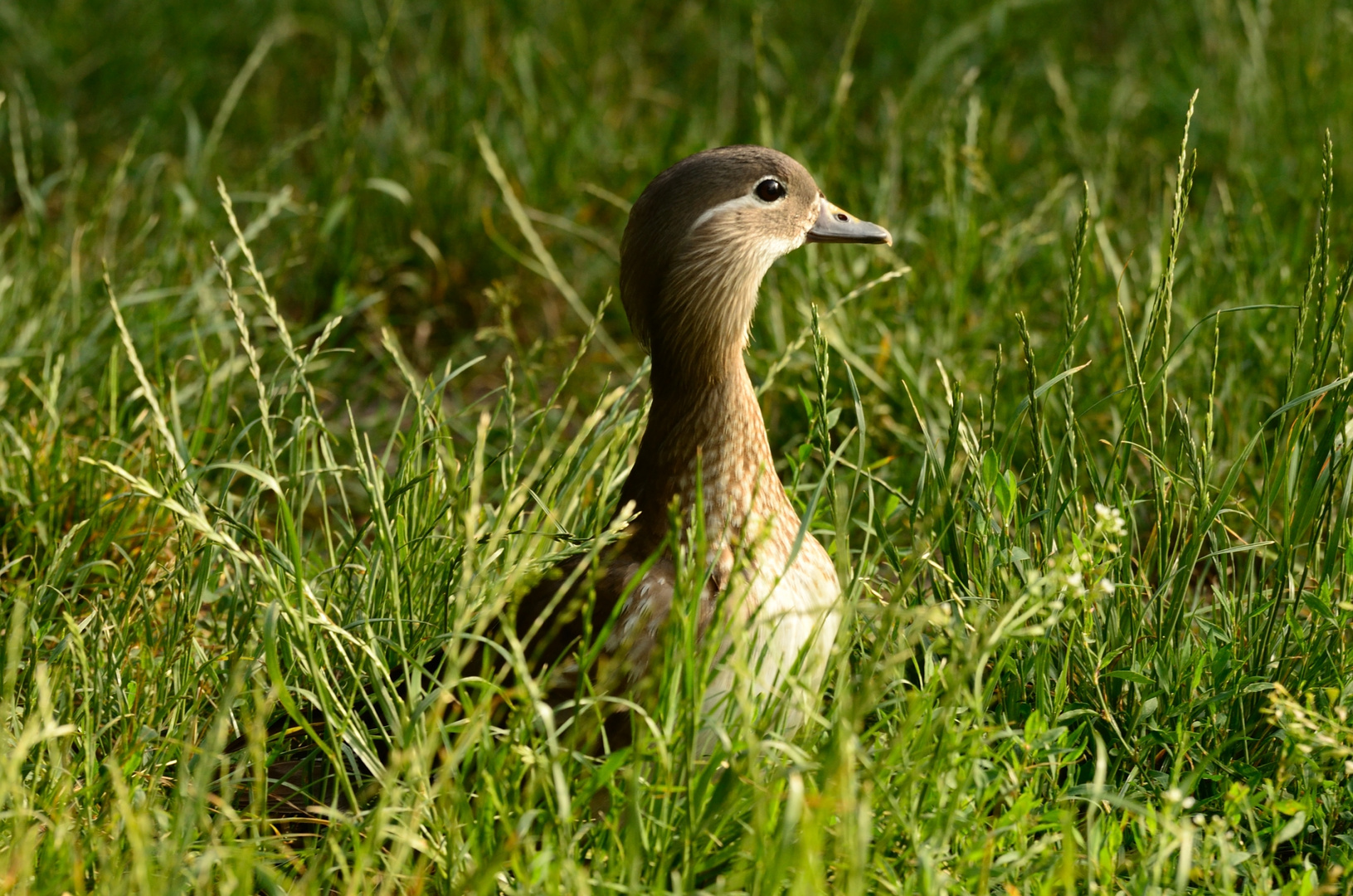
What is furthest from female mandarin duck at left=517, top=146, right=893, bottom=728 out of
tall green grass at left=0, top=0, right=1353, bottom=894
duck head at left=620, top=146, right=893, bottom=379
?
tall green grass at left=0, top=0, right=1353, bottom=894

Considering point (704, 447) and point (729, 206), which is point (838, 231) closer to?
point (729, 206)

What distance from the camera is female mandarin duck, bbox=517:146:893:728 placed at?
244cm

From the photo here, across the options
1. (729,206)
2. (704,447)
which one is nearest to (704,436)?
(704,447)

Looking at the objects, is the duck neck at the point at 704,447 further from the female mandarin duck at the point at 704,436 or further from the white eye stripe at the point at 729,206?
the white eye stripe at the point at 729,206

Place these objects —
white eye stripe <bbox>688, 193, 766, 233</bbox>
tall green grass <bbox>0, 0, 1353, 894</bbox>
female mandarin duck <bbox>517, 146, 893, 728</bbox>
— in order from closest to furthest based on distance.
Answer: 1. tall green grass <bbox>0, 0, 1353, 894</bbox>
2. female mandarin duck <bbox>517, 146, 893, 728</bbox>
3. white eye stripe <bbox>688, 193, 766, 233</bbox>

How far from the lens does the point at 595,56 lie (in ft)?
16.7

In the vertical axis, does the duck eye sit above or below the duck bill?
above

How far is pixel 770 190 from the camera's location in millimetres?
2834

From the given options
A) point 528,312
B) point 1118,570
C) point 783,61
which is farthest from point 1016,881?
point 783,61

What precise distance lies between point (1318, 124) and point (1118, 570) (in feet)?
8.27

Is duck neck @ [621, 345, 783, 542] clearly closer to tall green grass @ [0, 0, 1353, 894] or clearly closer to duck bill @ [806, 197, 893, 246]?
tall green grass @ [0, 0, 1353, 894]

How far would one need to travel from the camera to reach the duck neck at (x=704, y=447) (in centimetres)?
259

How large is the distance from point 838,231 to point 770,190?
0.24 m

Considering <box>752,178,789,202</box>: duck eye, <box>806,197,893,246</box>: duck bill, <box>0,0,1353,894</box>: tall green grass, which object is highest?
<box>752,178,789,202</box>: duck eye
